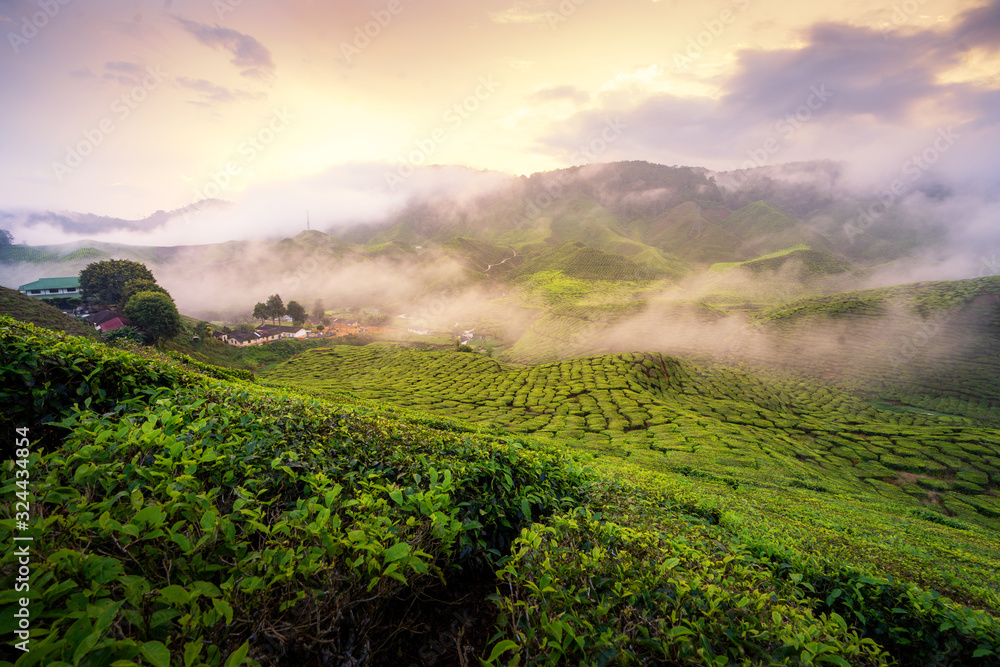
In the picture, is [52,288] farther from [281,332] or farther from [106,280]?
[281,332]

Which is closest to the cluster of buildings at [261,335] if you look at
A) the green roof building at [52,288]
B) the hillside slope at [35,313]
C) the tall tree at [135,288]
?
the tall tree at [135,288]

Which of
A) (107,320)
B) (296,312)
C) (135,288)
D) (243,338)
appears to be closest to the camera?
(107,320)

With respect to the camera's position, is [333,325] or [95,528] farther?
[333,325]

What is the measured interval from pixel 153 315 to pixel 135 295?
6518mm

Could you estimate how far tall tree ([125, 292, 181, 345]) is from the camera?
146 ft

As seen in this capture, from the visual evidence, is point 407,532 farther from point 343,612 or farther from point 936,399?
point 936,399

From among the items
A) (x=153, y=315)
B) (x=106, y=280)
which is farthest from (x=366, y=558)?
(x=106, y=280)

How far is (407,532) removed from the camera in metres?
3.12

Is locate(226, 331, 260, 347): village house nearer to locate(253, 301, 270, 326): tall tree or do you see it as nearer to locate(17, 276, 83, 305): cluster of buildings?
locate(253, 301, 270, 326): tall tree

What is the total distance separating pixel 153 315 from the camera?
44.8 metres

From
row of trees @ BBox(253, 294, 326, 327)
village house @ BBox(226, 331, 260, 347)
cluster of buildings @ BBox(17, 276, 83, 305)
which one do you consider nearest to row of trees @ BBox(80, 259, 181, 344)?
village house @ BBox(226, 331, 260, 347)

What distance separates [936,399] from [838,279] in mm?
126591

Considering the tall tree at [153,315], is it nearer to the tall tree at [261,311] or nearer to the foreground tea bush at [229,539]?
the tall tree at [261,311]

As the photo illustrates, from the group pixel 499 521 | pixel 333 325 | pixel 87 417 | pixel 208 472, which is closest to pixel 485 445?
pixel 499 521
